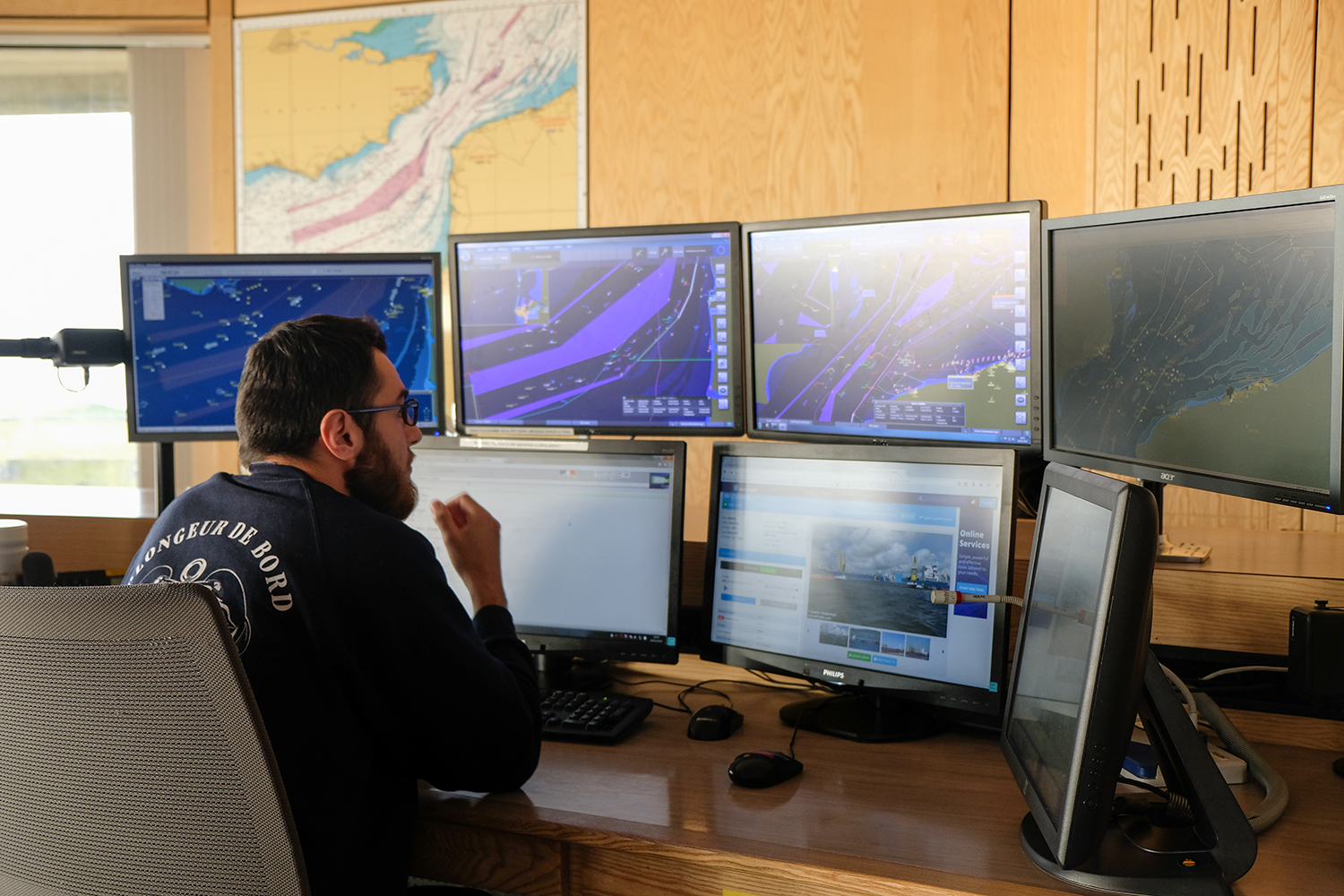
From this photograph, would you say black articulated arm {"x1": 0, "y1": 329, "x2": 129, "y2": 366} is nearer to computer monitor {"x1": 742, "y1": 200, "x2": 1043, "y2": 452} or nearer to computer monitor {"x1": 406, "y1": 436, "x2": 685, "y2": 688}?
computer monitor {"x1": 406, "y1": 436, "x2": 685, "y2": 688}

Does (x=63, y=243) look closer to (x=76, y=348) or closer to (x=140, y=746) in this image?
(x=76, y=348)

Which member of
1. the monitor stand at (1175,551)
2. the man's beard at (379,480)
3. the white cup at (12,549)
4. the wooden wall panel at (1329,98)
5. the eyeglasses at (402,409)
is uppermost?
the wooden wall panel at (1329,98)

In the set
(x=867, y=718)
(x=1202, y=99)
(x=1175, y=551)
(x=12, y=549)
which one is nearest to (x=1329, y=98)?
(x=1202, y=99)

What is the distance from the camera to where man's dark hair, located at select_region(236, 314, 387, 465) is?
1290 millimetres

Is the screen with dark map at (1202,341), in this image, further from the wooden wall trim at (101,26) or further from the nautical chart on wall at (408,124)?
the wooden wall trim at (101,26)

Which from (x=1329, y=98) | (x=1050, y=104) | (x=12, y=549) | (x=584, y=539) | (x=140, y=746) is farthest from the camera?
(x=1050, y=104)

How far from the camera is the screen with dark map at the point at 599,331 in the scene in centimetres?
163

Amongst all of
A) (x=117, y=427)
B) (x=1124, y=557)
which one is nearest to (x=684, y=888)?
(x=1124, y=557)

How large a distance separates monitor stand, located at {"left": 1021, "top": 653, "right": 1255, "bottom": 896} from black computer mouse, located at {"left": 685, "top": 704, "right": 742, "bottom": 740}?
17.8 inches

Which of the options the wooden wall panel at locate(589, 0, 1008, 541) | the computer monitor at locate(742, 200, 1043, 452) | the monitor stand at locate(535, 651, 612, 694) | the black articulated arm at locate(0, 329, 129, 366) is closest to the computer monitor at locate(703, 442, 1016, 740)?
the computer monitor at locate(742, 200, 1043, 452)

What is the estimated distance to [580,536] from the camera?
1607 mm

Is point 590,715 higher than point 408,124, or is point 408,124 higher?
point 408,124

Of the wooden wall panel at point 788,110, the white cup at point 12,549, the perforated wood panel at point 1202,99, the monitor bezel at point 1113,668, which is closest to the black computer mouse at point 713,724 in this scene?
the monitor bezel at point 1113,668

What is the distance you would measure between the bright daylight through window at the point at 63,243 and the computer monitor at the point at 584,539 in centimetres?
294
